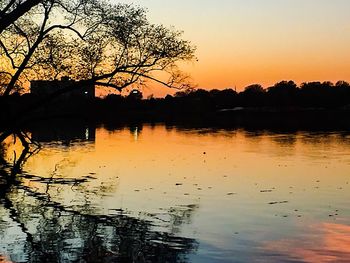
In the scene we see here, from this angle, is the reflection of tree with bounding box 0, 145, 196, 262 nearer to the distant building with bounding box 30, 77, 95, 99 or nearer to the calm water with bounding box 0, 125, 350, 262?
the calm water with bounding box 0, 125, 350, 262

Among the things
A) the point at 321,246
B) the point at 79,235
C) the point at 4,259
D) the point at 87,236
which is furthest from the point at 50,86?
the point at 321,246

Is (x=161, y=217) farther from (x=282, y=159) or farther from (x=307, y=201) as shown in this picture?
(x=282, y=159)

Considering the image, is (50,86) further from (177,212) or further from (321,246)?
(321,246)

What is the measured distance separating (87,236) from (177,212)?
545cm

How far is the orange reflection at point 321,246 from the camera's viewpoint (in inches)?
653

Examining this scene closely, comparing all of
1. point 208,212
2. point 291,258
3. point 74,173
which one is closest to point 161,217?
point 208,212

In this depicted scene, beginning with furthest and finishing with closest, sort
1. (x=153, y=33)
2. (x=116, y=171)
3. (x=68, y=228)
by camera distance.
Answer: (x=116, y=171), (x=153, y=33), (x=68, y=228)

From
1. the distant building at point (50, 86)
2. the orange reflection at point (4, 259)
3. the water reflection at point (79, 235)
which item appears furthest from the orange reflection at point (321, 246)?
the distant building at point (50, 86)

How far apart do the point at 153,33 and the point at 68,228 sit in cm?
1654

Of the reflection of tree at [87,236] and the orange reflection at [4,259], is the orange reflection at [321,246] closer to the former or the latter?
the reflection of tree at [87,236]

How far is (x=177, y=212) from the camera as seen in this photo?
77.2ft

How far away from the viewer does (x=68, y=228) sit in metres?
20.2

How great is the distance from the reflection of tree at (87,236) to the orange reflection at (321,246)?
9.46 feet

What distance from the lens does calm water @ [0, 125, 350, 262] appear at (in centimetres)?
1717
